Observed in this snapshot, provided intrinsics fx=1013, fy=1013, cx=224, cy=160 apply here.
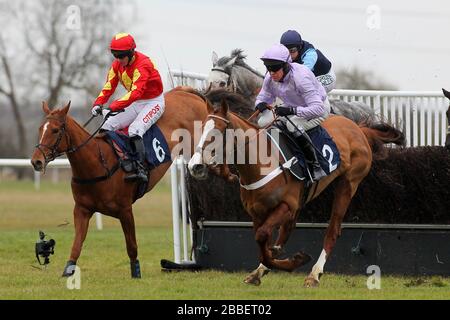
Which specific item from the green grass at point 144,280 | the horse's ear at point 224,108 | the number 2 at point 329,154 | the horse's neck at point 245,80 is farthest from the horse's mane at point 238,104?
the horse's ear at point 224,108

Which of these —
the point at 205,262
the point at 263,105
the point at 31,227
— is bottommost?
the point at 31,227

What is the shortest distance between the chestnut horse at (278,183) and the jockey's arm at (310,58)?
53 centimetres

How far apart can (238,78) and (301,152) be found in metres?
2.58

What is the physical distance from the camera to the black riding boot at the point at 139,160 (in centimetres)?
927

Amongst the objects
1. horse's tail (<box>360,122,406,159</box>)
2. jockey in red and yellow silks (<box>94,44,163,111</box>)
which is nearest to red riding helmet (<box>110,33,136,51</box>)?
jockey in red and yellow silks (<box>94,44,163,111</box>)

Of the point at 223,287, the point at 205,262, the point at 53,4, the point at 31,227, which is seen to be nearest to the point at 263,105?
the point at 223,287

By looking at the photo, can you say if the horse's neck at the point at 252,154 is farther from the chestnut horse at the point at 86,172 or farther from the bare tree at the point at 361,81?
the bare tree at the point at 361,81

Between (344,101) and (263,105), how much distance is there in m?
3.30

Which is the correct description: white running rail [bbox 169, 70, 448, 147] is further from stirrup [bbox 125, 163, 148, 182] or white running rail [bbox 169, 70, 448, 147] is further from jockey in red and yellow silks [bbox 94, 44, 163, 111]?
stirrup [bbox 125, 163, 148, 182]

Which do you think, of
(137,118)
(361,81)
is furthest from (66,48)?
(137,118)

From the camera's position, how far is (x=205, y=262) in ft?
33.2

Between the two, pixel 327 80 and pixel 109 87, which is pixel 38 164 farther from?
pixel 327 80

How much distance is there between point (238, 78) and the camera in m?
10.8
